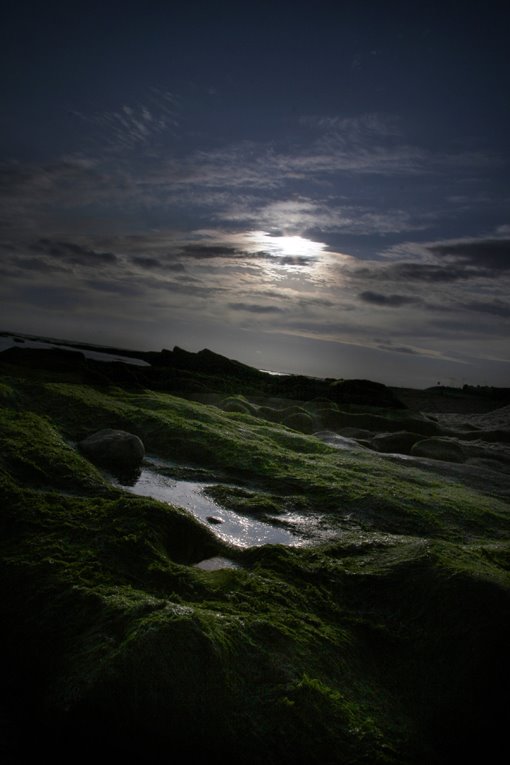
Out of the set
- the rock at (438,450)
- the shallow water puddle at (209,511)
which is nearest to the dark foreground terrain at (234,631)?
the shallow water puddle at (209,511)

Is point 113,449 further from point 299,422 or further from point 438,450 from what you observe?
point 299,422

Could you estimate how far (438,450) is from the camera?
1500cm

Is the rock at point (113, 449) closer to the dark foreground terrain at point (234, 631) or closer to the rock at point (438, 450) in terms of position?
the dark foreground terrain at point (234, 631)

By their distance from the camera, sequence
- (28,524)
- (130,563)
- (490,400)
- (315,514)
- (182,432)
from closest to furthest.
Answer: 1. (130,563)
2. (28,524)
3. (315,514)
4. (182,432)
5. (490,400)

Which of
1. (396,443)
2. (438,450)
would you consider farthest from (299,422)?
(438,450)

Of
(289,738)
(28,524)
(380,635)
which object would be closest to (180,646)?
(289,738)

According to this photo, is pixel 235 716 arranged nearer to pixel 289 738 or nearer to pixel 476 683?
pixel 289 738

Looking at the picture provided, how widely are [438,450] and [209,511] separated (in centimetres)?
1004

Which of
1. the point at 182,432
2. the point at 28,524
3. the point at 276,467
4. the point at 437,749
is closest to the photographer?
the point at 437,749

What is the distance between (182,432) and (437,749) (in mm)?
8148

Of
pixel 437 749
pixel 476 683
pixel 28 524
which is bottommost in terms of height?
pixel 437 749

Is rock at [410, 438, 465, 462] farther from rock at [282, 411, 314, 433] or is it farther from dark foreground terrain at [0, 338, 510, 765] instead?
dark foreground terrain at [0, 338, 510, 765]

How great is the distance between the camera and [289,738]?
3.01 metres

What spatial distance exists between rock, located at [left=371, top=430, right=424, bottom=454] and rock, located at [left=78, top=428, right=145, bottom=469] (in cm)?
961
